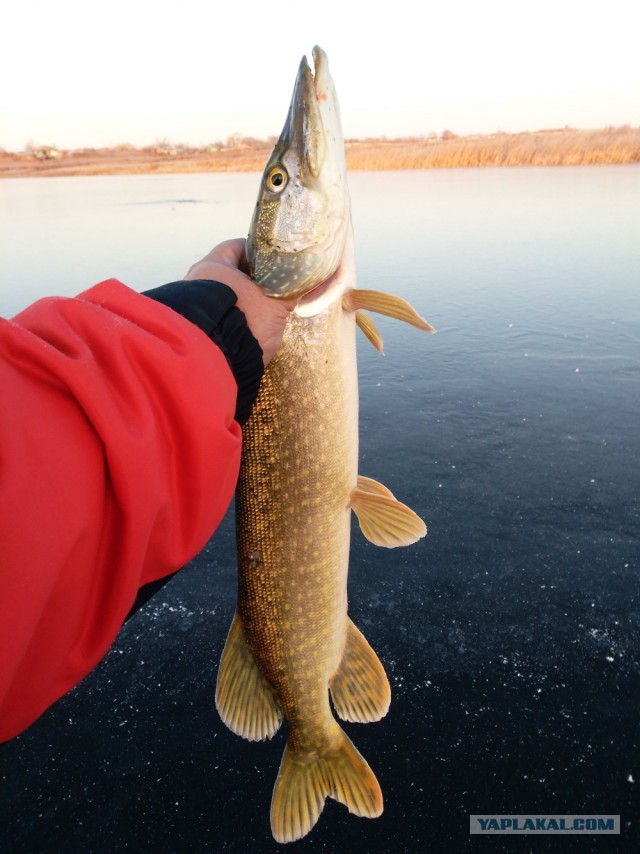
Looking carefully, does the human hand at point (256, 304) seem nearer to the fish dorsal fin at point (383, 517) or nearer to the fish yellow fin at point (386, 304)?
the fish yellow fin at point (386, 304)

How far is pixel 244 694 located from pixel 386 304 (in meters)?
1.30

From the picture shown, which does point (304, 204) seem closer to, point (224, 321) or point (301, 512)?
point (224, 321)

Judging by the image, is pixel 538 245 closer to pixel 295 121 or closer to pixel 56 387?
pixel 295 121

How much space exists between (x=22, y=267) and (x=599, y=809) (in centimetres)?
991

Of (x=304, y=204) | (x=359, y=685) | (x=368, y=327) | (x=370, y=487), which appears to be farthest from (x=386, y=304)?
(x=359, y=685)

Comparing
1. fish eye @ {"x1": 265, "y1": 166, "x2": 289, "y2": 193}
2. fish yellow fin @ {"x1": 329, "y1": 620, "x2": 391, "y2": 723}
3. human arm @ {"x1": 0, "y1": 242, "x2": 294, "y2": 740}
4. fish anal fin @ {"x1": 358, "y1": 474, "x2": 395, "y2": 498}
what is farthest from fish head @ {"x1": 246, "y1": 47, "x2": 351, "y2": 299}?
fish yellow fin @ {"x1": 329, "y1": 620, "x2": 391, "y2": 723}

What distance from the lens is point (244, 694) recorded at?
5.85 ft

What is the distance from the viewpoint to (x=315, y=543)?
1755mm

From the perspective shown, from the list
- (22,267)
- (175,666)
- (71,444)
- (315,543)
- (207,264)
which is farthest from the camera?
(22,267)

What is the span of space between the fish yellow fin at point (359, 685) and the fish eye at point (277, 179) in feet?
4.76

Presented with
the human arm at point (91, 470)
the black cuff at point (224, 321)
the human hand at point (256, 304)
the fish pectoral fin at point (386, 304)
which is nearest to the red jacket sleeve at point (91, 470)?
the human arm at point (91, 470)

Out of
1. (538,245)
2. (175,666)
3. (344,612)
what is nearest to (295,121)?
(344,612)

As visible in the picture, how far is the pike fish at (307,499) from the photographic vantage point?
1593 millimetres

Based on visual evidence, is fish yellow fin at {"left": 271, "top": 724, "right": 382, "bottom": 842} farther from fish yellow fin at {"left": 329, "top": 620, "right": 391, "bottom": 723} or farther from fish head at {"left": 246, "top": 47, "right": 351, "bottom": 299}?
fish head at {"left": 246, "top": 47, "right": 351, "bottom": 299}
